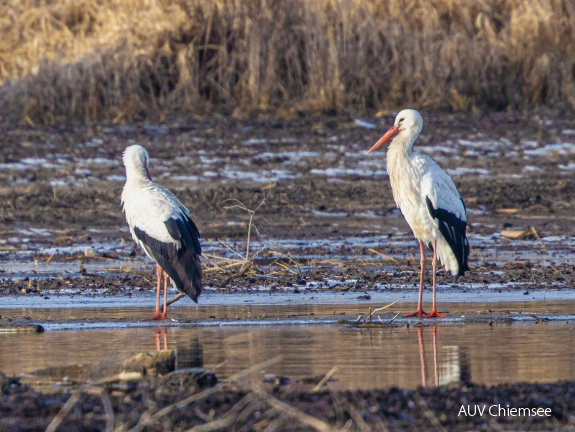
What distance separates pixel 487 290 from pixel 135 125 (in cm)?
999

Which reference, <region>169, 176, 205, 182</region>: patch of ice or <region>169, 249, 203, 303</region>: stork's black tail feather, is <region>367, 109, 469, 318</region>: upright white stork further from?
<region>169, 176, 205, 182</region>: patch of ice

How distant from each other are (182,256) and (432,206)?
2.15m

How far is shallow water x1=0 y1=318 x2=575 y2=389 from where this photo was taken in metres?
7.08

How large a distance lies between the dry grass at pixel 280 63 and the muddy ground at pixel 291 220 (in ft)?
2.14

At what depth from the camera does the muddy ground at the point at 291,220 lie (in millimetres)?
5891

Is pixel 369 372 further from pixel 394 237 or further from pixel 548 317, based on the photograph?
pixel 394 237

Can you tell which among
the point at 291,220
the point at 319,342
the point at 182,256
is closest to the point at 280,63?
the point at 291,220

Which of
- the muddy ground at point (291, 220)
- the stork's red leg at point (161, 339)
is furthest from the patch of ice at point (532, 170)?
the stork's red leg at point (161, 339)

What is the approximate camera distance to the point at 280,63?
21047mm

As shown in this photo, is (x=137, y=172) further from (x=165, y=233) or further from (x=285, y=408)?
(x=285, y=408)

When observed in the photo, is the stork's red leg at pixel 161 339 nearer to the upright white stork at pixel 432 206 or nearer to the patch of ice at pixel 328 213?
the upright white stork at pixel 432 206

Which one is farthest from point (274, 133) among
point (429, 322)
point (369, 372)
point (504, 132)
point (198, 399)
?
point (198, 399)

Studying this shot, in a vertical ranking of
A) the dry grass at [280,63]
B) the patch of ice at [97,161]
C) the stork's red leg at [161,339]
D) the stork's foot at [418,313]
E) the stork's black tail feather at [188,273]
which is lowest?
the stork's foot at [418,313]

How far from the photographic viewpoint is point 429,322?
943cm
